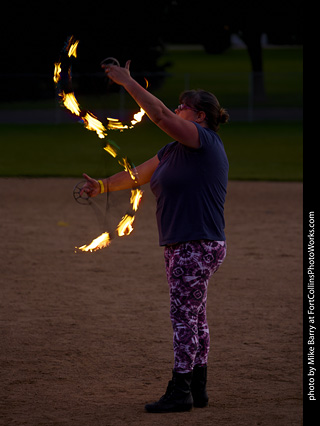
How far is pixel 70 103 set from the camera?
5793 millimetres

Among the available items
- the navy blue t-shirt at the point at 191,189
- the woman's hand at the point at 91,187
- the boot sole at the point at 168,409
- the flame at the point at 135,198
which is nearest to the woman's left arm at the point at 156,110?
the navy blue t-shirt at the point at 191,189

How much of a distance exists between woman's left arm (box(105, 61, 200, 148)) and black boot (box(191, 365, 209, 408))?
1570 millimetres

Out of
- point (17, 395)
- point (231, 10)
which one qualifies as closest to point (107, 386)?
point (17, 395)

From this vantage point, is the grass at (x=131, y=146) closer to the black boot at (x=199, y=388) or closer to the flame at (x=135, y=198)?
the flame at (x=135, y=198)

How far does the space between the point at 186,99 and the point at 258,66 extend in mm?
41457

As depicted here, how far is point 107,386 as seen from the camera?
6098 millimetres

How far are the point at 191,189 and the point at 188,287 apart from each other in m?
0.62

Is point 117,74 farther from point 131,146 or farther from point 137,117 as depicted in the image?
point 131,146

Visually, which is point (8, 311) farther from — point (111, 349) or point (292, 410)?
point (292, 410)

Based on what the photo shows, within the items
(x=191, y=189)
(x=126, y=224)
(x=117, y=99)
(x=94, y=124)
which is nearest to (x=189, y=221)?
(x=191, y=189)

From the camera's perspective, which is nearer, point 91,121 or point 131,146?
point 91,121

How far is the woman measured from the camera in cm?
542

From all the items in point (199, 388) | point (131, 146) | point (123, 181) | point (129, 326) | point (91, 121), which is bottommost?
point (199, 388)

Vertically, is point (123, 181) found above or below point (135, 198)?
above
